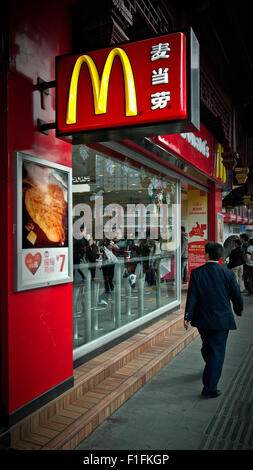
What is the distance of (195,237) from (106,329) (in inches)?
206

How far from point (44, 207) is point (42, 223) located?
0.14m

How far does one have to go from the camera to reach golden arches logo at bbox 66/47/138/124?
2.63 m

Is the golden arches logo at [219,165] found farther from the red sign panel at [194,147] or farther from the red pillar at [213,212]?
the red pillar at [213,212]

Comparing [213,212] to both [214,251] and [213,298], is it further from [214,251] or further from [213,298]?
[213,298]

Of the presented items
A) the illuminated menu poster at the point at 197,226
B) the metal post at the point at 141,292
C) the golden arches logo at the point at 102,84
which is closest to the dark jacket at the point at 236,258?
the illuminated menu poster at the point at 197,226

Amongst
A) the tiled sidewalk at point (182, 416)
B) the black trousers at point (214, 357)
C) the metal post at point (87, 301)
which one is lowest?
the tiled sidewalk at point (182, 416)

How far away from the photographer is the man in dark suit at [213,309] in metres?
3.61

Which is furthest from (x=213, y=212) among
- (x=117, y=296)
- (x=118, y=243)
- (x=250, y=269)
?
(x=117, y=296)

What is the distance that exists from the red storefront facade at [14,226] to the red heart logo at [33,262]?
0.49 ft

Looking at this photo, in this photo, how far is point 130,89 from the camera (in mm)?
2641

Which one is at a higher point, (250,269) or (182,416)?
(250,269)
